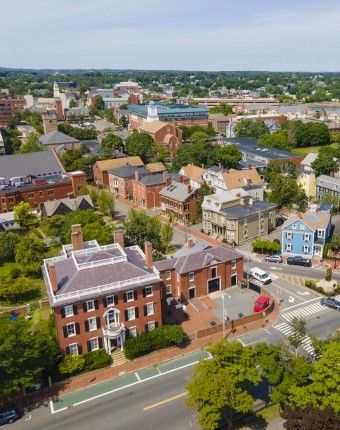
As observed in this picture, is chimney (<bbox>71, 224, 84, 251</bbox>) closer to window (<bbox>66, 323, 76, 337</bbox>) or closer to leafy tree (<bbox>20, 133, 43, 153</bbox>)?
window (<bbox>66, 323, 76, 337</bbox>)

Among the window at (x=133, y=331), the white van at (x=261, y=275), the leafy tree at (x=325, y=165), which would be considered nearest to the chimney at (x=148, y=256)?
the window at (x=133, y=331)

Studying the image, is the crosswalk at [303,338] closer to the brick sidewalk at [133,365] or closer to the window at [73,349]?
the brick sidewalk at [133,365]

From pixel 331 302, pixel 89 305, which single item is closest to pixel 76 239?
pixel 89 305

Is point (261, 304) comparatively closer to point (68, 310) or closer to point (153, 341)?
point (153, 341)

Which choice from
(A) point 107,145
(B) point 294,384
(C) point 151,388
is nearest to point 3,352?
(C) point 151,388

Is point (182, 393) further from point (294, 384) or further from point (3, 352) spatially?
point (3, 352)
